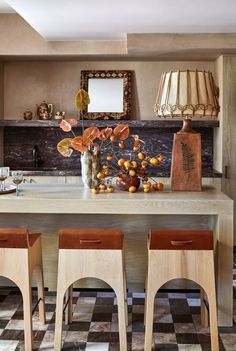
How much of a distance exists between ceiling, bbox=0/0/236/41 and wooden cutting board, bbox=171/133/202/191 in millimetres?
1147

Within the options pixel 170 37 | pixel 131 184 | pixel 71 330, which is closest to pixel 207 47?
pixel 170 37

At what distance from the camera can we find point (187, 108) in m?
Result: 3.04

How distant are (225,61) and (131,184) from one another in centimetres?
241

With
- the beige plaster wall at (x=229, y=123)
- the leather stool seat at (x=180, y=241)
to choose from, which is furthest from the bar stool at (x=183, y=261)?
the beige plaster wall at (x=229, y=123)

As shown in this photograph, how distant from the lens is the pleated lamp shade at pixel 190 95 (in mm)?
3043

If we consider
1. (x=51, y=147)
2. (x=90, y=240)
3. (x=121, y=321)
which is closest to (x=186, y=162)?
(x=90, y=240)

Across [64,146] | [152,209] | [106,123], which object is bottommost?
[152,209]

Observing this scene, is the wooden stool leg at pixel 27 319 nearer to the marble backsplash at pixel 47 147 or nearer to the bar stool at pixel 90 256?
the bar stool at pixel 90 256

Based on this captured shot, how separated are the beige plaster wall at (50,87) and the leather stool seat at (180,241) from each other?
10.3 feet

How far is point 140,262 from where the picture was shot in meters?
3.39

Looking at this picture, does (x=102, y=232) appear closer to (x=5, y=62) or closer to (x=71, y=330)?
(x=71, y=330)

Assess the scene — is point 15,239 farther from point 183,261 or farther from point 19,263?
point 183,261

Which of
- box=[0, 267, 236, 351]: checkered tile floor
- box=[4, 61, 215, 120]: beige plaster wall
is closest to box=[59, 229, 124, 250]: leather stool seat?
box=[0, 267, 236, 351]: checkered tile floor

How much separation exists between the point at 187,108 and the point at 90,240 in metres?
1.11
